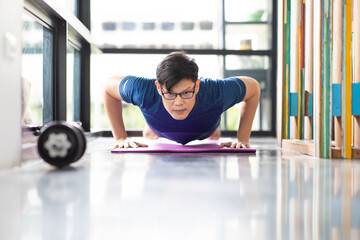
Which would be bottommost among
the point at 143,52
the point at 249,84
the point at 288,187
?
the point at 288,187

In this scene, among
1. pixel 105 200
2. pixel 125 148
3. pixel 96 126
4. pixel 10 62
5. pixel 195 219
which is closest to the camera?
pixel 195 219

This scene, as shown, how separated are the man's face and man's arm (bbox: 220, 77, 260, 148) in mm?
322

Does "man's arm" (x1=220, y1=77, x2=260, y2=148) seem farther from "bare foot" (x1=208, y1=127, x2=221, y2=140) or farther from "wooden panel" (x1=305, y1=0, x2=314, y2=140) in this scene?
"bare foot" (x1=208, y1=127, x2=221, y2=140)

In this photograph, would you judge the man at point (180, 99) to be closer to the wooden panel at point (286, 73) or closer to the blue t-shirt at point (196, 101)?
the blue t-shirt at point (196, 101)

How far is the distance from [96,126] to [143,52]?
859mm

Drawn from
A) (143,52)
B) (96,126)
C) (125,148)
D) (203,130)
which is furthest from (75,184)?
(143,52)

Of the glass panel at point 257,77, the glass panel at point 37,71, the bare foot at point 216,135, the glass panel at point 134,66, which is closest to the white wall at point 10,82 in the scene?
the glass panel at point 37,71

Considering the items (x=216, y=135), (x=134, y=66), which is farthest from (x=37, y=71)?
(x=134, y=66)

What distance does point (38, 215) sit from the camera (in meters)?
0.77

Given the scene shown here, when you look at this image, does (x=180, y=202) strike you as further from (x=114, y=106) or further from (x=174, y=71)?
(x=114, y=106)

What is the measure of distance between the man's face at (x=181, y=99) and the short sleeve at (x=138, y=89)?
0.07 metres

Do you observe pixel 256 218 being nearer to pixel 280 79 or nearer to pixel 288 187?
pixel 288 187

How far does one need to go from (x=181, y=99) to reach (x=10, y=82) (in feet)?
2.81

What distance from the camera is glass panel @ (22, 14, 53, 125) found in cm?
190
